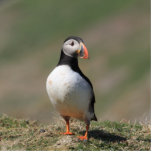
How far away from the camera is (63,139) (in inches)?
387

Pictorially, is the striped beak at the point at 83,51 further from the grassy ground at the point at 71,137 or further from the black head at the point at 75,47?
the grassy ground at the point at 71,137

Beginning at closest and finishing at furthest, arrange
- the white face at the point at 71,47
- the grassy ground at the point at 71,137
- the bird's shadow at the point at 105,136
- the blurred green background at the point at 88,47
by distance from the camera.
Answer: the grassy ground at the point at 71,137
the white face at the point at 71,47
the bird's shadow at the point at 105,136
the blurred green background at the point at 88,47

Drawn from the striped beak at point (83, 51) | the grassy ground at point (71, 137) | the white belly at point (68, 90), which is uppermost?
the striped beak at point (83, 51)

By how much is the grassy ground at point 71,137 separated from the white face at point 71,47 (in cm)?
167

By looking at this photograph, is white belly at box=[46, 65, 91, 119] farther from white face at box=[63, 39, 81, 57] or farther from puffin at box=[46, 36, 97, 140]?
white face at box=[63, 39, 81, 57]

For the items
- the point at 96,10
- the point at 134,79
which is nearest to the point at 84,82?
the point at 134,79

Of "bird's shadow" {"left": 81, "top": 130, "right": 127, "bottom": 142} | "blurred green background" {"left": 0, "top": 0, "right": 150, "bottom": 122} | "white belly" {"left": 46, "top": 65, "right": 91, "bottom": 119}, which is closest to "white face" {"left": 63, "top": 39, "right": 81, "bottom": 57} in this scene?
"white belly" {"left": 46, "top": 65, "right": 91, "bottom": 119}

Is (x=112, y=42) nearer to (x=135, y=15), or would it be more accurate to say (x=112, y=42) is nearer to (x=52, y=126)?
(x=135, y=15)

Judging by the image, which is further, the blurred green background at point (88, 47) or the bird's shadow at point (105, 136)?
the blurred green background at point (88, 47)

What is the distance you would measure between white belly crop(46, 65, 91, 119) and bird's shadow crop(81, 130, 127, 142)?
0.80m

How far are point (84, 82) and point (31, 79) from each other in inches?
1714

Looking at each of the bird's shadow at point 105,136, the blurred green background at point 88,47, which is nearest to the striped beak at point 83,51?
the bird's shadow at point 105,136

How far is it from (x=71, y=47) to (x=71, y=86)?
860 mm

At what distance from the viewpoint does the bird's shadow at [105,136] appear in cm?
1048
